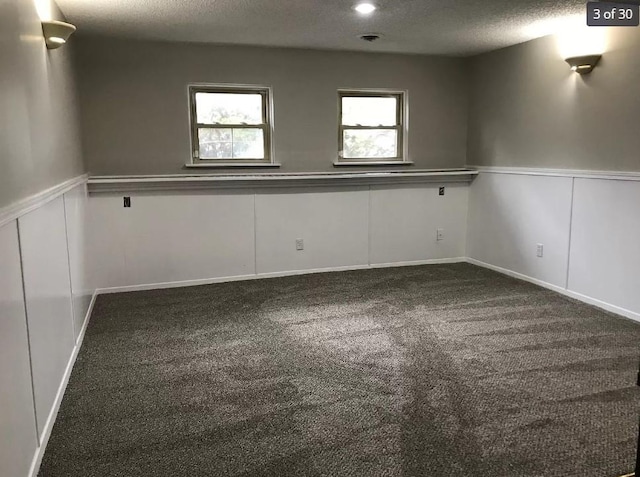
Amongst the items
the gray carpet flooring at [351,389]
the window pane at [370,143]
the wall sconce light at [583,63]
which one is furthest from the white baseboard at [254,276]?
the wall sconce light at [583,63]

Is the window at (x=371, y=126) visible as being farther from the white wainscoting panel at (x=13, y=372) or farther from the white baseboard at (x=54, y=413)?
the white wainscoting panel at (x=13, y=372)

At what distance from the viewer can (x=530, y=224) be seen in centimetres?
475

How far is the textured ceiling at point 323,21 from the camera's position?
3.50 m

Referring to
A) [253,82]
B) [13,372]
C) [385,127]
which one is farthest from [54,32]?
[385,127]

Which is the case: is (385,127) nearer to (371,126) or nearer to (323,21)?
(371,126)

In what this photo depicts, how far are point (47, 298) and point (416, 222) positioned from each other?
3940 mm

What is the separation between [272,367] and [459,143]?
3.74 metres

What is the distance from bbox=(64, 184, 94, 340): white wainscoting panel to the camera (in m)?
3.25

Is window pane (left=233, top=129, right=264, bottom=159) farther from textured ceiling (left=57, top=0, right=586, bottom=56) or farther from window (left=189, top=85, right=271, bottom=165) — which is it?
textured ceiling (left=57, top=0, right=586, bottom=56)

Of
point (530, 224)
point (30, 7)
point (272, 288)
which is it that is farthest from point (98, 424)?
point (530, 224)

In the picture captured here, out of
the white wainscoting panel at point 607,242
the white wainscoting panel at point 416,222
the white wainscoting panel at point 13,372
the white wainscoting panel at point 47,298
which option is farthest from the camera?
the white wainscoting panel at point 416,222

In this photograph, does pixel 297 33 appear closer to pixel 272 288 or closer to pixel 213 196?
pixel 213 196

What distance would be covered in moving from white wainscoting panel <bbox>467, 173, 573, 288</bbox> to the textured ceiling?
132cm

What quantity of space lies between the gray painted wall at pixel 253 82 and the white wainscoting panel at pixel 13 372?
2964 mm
